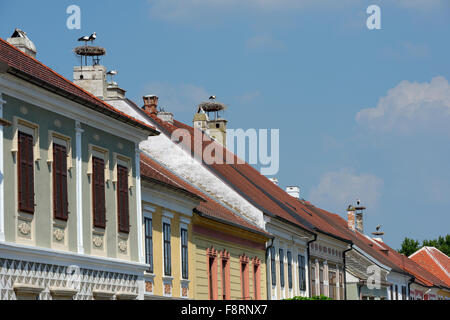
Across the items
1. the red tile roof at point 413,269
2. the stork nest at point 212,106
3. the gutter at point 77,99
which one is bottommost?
the red tile roof at point 413,269

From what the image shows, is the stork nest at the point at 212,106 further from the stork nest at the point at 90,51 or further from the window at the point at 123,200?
the window at the point at 123,200

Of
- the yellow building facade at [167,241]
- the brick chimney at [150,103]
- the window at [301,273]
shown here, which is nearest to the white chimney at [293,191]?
the window at [301,273]

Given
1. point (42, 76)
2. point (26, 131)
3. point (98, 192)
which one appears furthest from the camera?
point (98, 192)

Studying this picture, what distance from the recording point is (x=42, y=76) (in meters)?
21.7

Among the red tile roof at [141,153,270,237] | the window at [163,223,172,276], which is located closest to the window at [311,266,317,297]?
the red tile roof at [141,153,270,237]

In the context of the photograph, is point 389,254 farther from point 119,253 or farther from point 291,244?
point 119,253

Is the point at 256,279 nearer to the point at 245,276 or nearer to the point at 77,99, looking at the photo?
the point at 245,276

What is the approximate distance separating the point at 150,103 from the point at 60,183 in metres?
22.4

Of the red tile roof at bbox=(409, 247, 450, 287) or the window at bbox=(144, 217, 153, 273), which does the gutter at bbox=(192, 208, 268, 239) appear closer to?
the window at bbox=(144, 217, 153, 273)

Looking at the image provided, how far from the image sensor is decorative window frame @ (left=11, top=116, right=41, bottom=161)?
19.3 m

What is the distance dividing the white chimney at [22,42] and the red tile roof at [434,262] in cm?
6662

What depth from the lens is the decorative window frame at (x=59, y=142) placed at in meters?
20.7

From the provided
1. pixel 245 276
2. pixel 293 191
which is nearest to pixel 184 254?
pixel 245 276
